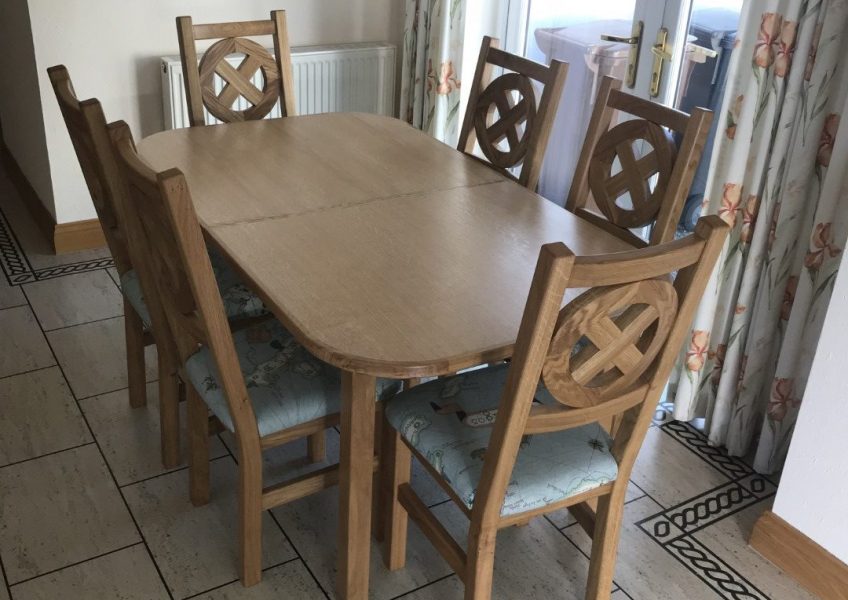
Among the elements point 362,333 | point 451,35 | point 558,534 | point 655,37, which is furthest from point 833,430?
point 451,35

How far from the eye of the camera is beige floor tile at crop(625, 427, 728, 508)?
2.54 metres

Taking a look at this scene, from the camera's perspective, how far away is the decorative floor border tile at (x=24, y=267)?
11.3 ft

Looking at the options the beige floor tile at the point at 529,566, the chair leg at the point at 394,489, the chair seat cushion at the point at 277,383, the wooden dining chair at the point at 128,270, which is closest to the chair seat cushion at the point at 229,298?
the wooden dining chair at the point at 128,270

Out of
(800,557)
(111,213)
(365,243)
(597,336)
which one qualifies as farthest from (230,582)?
(800,557)

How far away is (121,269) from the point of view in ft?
8.04

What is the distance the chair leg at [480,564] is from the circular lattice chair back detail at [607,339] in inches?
13.2

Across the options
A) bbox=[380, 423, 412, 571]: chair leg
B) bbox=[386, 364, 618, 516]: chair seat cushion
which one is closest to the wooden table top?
bbox=[386, 364, 618, 516]: chair seat cushion

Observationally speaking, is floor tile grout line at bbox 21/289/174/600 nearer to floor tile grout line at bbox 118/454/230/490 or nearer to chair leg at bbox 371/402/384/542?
floor tile grout line at bbox 118/454/230/490

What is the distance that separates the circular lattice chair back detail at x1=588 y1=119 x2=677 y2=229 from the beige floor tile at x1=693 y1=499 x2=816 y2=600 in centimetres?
83

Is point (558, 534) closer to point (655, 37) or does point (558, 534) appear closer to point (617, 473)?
point (617, 473)

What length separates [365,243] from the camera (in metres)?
2.08

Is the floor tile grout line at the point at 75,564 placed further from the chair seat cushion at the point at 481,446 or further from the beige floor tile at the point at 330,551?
the chair seat cushion at the point at 481,446

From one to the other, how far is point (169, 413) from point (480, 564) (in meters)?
1.01

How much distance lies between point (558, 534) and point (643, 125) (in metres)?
1.06
